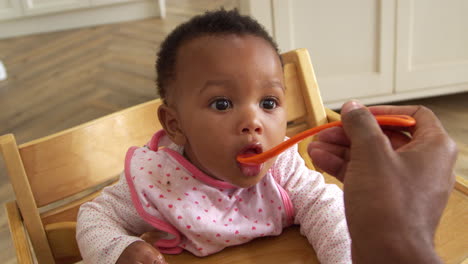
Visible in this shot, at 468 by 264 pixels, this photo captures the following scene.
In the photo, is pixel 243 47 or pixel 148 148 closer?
pixel 243 47

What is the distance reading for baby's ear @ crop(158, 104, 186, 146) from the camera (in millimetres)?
679

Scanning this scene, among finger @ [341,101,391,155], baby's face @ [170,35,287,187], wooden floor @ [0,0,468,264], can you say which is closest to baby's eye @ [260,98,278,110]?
baby's face @ [170,35,287,187]

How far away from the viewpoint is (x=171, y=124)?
2.27ft

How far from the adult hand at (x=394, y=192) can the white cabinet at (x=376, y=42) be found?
1.41 metres

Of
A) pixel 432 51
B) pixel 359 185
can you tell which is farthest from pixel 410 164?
pixel 432 51

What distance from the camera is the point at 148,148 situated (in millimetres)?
732

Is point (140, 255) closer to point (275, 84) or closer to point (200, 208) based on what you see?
point (200, 208)

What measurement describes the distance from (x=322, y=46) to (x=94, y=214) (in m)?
1.36

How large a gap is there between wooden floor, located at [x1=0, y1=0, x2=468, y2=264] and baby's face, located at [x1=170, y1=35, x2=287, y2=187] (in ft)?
3.57

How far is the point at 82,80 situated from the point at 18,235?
2165 millimetres

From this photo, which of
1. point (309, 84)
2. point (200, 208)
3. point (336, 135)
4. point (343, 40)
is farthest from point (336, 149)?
point (343, 40)

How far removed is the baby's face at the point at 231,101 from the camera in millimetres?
597

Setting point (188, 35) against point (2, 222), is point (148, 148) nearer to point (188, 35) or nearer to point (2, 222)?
point (188, 35)

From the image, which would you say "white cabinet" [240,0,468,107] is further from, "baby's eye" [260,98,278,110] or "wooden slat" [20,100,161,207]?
"baby's eye" [260,98,278,110]
